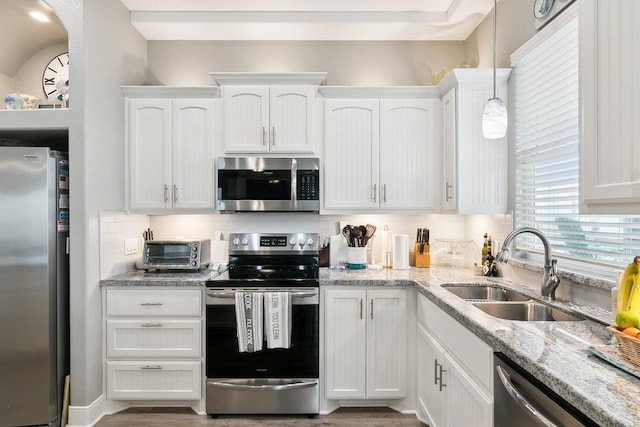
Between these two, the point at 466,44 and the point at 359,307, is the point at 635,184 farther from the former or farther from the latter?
the point at 466,44

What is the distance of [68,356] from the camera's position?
8.11 feet

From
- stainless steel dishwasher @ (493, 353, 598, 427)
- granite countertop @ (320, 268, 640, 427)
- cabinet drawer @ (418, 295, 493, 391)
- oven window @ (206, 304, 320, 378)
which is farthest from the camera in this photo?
oven window @ (206, 304, 320, 378)

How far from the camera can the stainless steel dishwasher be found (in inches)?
39.3

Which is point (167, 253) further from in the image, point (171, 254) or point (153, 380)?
point (153, 380)

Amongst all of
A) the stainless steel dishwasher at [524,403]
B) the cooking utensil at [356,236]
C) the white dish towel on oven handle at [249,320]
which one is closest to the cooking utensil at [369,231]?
the cooking utensil at [356,236]

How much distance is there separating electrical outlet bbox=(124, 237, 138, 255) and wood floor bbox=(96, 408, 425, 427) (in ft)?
3.72

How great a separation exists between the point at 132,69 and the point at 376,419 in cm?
325

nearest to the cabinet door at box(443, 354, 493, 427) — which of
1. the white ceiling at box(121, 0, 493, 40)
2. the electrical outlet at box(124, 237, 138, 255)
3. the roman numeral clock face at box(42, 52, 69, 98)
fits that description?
the electrical outlet at box(124, 237, 138, 255)

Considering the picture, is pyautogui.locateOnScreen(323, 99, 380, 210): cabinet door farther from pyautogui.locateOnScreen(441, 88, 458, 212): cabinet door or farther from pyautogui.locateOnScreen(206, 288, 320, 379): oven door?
pyautogui.locateOnScreen(206, 288, 320, 379): oven door

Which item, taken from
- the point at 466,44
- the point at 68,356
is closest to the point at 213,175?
the point at 68,356

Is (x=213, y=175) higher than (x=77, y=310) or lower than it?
higher

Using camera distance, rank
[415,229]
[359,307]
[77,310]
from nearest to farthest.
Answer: [77,310]
[359,307]
[415,229]

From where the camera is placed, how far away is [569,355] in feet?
3.80

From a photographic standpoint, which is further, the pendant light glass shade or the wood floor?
the wood floor
